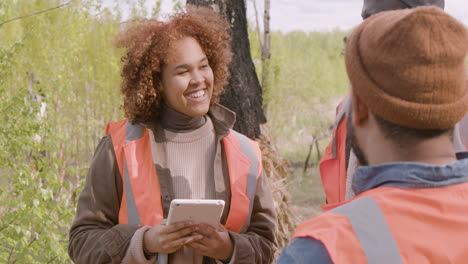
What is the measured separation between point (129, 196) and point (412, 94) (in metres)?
1.37

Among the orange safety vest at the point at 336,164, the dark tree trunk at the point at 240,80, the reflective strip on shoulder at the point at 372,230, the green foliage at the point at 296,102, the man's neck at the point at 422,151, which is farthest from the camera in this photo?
the green foliage at the point at 296,102

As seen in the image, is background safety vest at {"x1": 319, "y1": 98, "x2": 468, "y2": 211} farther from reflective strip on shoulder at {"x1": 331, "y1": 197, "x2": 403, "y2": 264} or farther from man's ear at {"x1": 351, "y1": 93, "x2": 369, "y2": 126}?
reflective strip on shoulder at {"x1": 331, "y1": 197, "x2": 403, "y2": 264}

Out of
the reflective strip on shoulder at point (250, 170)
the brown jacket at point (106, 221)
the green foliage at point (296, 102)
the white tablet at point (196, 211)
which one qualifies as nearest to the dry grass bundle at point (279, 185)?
the reflective strip on shoulder at point (250, 170)

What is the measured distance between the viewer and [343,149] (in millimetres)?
2367

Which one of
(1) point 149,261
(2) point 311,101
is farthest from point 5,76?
(2) point 311,101

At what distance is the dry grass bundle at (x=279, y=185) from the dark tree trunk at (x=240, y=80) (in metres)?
0.16

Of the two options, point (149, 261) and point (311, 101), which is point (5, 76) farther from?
point (311, 101)

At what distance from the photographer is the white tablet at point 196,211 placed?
202cm

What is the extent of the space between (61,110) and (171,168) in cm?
869

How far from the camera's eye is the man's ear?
53.1 inches

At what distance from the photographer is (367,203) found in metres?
1.22

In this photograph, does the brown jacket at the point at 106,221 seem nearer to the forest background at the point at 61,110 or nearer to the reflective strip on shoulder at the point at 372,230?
the forest background at the point at 61,110

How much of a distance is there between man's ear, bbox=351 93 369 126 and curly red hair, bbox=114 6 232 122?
1250 millimetres

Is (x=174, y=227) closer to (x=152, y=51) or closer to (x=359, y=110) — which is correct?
(x=152, y=51)
